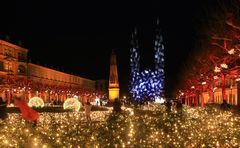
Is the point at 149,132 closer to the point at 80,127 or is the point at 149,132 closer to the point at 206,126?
the point at 80,127

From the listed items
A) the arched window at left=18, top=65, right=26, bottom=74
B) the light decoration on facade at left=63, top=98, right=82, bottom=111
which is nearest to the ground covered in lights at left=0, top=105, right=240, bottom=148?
the light decoration on facade at left=63, top=98, right=82, bottom=111

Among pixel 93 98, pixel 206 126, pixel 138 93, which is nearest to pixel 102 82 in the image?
pixel 93 98

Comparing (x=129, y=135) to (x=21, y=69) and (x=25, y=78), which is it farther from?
(x=21, y=69)

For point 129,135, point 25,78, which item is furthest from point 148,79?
point 129,135

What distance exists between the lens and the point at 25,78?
93.3 metres

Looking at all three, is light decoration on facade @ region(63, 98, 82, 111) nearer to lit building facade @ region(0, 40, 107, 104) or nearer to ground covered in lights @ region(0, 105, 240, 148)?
ground covered in lights @ region(0, 105, 240, 148)

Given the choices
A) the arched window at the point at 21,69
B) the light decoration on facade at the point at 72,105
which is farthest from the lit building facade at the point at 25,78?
the light decoration on facade at the point at 72,105

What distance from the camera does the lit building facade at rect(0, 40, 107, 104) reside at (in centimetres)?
6903

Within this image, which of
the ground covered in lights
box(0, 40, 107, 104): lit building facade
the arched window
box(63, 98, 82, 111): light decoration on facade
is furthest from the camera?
the arched window

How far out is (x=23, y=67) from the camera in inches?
3720

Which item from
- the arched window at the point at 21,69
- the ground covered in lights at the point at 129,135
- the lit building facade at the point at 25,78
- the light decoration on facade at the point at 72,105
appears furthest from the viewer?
the arched window at the point at 21,69

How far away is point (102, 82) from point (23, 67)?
7368cm

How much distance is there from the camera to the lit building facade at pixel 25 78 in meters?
69.0

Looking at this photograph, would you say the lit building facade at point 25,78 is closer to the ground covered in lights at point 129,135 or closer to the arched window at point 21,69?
the arched window at point 21,69
